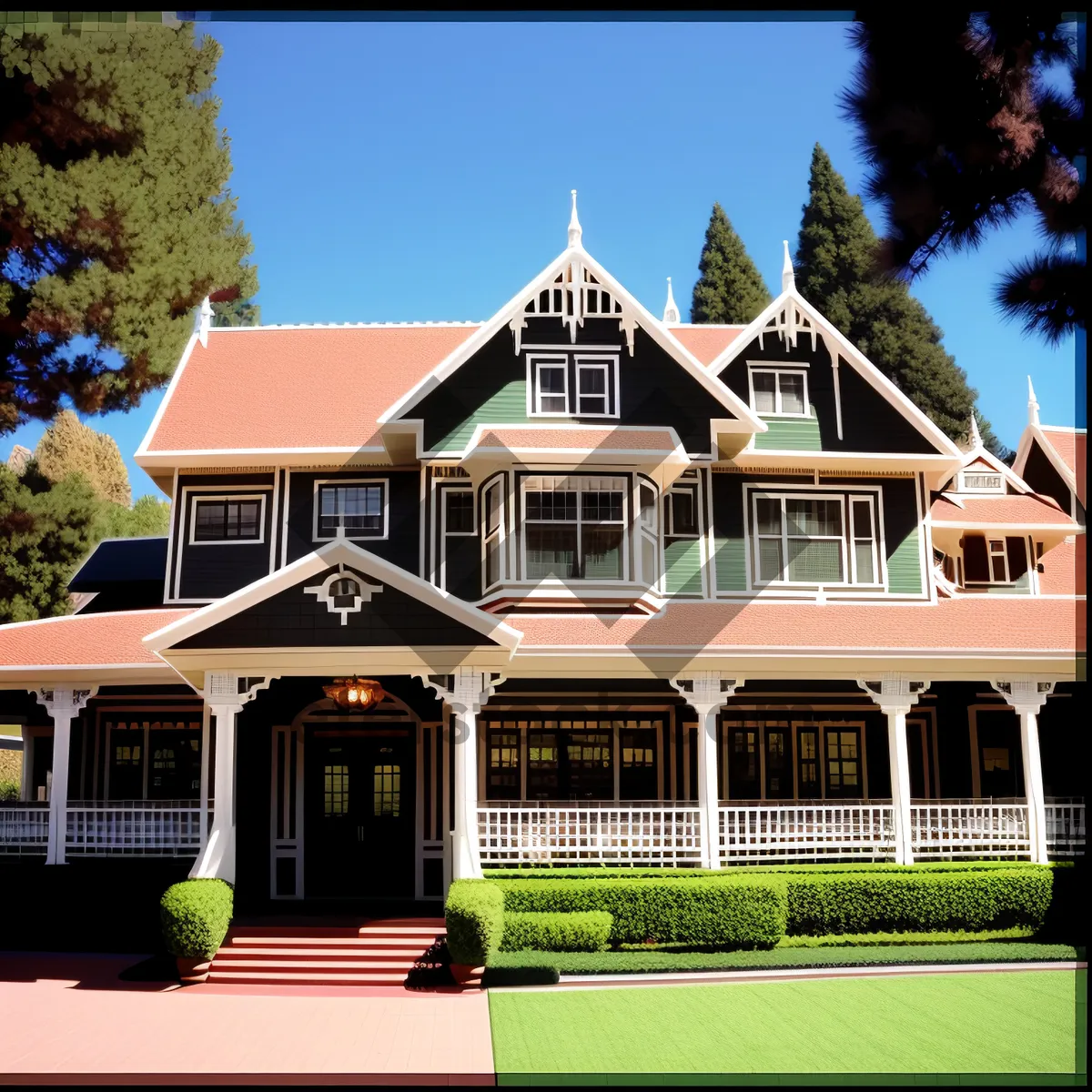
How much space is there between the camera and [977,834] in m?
20.8

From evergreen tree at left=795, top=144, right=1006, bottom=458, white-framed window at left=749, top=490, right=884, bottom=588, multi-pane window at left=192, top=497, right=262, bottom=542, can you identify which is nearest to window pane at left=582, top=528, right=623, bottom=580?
white-framed window at left=749, top=490, right=884, bottom=588

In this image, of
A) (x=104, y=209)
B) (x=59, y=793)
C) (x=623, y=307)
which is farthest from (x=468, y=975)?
(x=104, y=209)

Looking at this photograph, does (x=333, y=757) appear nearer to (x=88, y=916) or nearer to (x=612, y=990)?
(x=88, y=916)

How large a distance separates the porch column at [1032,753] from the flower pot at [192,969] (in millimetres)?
13069

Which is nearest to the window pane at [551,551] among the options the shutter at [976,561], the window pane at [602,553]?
the window pane at [602,553]

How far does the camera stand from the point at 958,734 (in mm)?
23031

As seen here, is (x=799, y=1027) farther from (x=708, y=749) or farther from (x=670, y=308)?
(x=670, y=308)

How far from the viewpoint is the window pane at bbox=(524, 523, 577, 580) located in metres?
21.5

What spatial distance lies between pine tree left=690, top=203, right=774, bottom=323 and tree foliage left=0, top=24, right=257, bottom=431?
2452 centimetres

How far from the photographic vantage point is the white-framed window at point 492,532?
2155 cm

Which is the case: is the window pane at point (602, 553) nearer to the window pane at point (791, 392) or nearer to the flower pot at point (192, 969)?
the window pane at point (791, 392)

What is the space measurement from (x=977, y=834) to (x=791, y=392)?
29.3 feet

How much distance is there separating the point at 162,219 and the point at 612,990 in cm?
2273

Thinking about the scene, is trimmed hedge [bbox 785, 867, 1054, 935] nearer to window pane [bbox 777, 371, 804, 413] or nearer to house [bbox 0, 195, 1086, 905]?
house [bbox 0, 195, 1086, 905]
